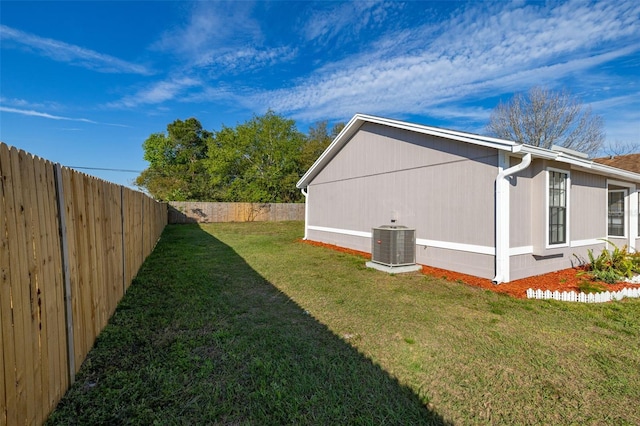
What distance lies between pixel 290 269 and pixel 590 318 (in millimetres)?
5421

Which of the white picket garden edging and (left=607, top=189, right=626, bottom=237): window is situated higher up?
(left=607, top=189, right=626, bottom=237): window

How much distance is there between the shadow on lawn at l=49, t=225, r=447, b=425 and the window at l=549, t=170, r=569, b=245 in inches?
228

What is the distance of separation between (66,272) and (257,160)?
29281mm

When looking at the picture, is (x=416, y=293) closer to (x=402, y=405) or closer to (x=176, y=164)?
(x=402, y=405)

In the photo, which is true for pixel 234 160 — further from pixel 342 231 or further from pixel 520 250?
pixel 520 250

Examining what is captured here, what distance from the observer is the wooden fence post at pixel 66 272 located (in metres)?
2.23

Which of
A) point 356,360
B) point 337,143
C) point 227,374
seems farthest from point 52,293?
point 337,143

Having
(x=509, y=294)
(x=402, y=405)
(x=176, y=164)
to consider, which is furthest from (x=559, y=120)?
(x=176, y=164)

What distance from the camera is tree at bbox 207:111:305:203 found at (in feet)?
95.6

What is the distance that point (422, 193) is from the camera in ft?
24.4

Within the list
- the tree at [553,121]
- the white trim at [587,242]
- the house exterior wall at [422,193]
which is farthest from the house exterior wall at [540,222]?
the tree at [553,121]

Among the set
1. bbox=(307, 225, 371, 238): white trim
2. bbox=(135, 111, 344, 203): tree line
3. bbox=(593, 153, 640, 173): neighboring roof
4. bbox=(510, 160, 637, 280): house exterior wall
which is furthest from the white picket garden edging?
bbox=(135, 111, 344, 203): tree line

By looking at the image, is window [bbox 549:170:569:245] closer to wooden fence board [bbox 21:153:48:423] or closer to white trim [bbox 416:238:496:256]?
white trim [bbox 416:238:496:256]

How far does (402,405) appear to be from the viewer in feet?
7.12
